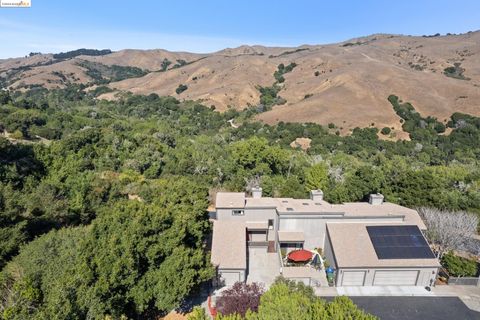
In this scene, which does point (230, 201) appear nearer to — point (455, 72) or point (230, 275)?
point (230, 275)

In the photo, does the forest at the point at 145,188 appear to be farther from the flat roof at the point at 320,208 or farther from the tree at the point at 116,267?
the flat roof at the point at 320,208

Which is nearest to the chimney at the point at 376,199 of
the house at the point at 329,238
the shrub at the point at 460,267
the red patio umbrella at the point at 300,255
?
the house at the point at 329,238

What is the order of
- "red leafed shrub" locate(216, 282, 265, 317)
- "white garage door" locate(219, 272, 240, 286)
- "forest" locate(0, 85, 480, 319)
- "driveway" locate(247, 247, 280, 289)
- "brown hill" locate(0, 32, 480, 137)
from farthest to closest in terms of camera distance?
"brown hill" locate(0, 32, 480, 137) → "driveway" locate(247, 247, 280, 289) → "white garage door" locate(219, 272, 240, 286) → "red leafed shrub" locate(216, 282, 265, 317) → "forest" locate(0, 85, 480, 319)

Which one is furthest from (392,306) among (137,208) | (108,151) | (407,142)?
(407,142)

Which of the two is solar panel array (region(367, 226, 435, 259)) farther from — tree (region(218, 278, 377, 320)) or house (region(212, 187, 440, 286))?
tree (region(218, 278, 377, 320))

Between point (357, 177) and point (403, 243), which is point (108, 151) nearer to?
point (357, 177)

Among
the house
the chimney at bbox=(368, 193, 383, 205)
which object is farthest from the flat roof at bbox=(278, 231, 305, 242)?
the chimney at bbox=(368, 193, 383, 205)

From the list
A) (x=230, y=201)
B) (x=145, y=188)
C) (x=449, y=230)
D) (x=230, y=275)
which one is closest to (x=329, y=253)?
(x=230, y=275)
